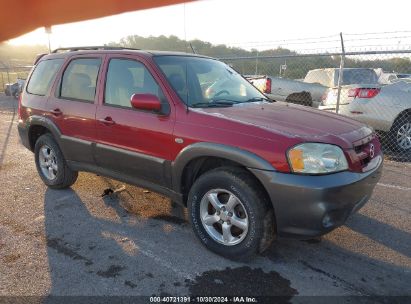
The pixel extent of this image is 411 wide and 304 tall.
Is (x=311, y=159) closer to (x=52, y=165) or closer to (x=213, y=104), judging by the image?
(x=213, y=104)

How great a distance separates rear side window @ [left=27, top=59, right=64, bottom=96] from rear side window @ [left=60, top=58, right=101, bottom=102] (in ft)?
0.88

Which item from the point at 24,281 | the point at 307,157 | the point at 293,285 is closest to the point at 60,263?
the point at 24,281

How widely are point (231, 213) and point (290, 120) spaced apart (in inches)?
37.4

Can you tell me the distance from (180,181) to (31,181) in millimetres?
2973

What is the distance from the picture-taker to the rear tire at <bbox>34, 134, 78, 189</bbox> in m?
4.93

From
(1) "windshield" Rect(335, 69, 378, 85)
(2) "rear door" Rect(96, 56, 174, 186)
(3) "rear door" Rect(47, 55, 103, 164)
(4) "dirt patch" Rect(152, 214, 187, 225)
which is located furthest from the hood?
(1) "windshield" Rect(335, 69, 378, 85)

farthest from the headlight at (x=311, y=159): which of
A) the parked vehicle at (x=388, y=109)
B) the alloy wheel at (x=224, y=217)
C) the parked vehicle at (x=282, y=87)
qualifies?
the parked vehicle at (x=282, y=87)

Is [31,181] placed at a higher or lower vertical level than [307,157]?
lower

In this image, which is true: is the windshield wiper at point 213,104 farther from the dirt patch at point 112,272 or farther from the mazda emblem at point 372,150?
the dirt patch at point 112,272

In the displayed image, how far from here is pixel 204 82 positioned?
4.06 m

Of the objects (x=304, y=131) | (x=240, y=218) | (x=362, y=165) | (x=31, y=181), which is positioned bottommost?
(x=31, y=181)

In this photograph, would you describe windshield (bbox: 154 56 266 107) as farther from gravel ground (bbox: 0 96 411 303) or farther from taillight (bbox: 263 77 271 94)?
taillight (bbox: 263 77 271 94)

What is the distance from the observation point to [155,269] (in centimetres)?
318

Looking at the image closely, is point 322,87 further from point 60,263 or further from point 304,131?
point 60,263
